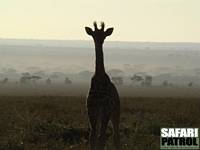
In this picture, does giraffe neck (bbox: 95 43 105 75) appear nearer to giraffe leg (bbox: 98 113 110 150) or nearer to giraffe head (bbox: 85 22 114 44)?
giraffe head (bbox: 85 22 114 44)

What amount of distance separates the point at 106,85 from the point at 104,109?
655 mm

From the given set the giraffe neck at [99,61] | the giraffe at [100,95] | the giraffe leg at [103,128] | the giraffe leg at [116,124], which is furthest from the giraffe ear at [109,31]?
the giraffe leg at [116,124]

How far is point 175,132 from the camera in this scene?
1950 cm

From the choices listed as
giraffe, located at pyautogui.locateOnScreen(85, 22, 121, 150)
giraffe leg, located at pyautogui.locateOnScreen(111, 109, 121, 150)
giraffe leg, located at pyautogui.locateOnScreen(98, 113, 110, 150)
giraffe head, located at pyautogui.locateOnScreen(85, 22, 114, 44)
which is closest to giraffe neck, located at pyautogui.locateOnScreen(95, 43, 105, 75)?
giraffe, located at pyautogui.locateOnScreen(85, 22, 121, 150)

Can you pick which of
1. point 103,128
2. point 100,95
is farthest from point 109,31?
point 103,128

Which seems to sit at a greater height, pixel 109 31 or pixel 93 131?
pixel 109 31

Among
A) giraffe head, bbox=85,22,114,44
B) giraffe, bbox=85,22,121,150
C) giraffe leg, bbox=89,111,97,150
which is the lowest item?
giraffe leg, bbox=89,111,97,150

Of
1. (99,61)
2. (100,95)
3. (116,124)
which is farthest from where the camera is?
(116,124)

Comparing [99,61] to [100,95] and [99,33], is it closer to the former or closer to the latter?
[99,33]

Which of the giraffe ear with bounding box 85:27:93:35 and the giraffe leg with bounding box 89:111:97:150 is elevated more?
the giraffe ear with bounding box 85:27:93:35

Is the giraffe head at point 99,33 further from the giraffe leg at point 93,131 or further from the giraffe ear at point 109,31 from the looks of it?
the giraffe leg at point 93,131

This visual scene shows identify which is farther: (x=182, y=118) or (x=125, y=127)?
(x=182, y=118)

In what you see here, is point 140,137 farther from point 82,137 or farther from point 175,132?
point 175,132

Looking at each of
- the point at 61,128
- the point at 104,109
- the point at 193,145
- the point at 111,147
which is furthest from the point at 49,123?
the point at 104,109
